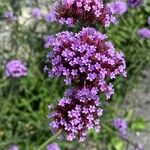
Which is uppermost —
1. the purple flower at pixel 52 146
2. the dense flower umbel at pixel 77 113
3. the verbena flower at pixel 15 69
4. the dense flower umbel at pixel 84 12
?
the verbena flower at pixel 15 69

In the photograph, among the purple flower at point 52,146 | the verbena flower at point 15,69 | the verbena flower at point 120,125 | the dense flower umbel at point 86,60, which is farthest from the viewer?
the verbena flower at point 120,125

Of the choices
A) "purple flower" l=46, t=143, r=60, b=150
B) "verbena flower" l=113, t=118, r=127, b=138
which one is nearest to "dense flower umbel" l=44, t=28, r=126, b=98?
"purple flower" l=46, t=143, r=60, b=150

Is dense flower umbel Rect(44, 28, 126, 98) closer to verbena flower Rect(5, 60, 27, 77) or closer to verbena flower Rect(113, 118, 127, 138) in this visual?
verbena flower Rect(5, 60, 27, 77)

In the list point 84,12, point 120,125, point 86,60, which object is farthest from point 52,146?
point 86,60

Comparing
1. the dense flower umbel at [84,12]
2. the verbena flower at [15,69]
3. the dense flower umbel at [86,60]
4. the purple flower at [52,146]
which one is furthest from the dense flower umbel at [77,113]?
the verbena flower at [15,69]

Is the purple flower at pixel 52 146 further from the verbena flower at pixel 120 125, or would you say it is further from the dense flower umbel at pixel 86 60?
the dense flower umbel at pixel 86 60

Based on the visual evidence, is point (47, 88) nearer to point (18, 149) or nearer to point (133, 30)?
point (18, 149)

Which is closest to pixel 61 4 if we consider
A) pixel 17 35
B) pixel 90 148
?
pixel 17 35
